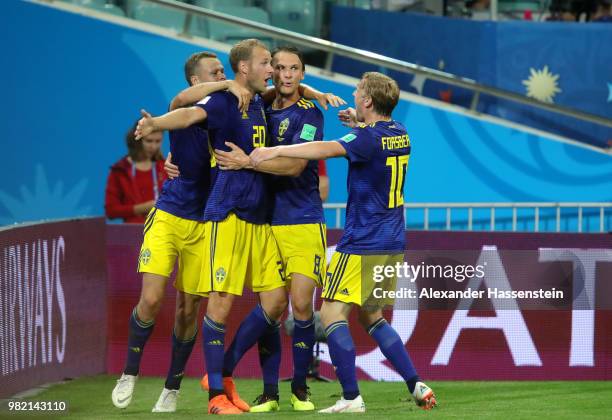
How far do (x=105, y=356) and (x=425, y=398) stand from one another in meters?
3.36

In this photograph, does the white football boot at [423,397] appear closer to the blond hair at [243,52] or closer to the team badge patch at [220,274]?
the team badge patch at [220,274]

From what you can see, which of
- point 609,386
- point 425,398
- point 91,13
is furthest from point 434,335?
point 91,13

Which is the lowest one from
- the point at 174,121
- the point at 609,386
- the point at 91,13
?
the point at 609,386

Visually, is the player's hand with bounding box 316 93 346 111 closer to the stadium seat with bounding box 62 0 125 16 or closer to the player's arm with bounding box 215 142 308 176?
the player's arm with bounding box 215 142 308 176

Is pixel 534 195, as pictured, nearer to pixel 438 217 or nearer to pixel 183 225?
pixel 438 217

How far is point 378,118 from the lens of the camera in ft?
27.9

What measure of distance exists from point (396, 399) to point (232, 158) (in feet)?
7.19

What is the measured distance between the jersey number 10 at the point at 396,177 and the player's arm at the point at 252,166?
56cm

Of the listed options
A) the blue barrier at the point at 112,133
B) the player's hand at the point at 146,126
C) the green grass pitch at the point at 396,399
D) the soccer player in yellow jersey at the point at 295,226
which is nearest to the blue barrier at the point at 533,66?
the blue barrier at the point at 112,133

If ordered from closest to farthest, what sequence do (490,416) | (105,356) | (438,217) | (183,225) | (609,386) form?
(490,416), (183,225), (609,386), (105,356), (438,217)

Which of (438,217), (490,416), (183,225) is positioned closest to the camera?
(490,416)

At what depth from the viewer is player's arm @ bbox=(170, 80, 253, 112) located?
8.55m

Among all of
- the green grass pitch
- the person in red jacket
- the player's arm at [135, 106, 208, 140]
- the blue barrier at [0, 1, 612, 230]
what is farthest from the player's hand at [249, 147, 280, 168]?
the blue barrier at [0, 1, 612, 230]

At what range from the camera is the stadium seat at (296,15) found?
14.4 m
